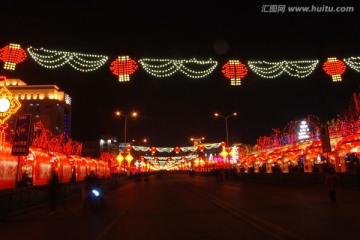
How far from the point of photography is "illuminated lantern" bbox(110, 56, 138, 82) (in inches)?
727

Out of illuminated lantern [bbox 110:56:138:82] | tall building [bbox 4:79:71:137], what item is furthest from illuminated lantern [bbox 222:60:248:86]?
tall building [bbox 4:79:71:137]

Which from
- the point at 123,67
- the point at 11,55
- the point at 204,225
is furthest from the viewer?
the point at 123,67

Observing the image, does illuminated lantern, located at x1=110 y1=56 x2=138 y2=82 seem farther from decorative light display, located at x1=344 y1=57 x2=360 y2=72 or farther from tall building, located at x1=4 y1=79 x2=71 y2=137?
tall building, located at x1=4 y1=79 x2=71 y2=137

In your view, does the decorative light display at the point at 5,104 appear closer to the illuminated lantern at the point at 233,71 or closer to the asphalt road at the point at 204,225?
the asphalt road at the point at 204,225

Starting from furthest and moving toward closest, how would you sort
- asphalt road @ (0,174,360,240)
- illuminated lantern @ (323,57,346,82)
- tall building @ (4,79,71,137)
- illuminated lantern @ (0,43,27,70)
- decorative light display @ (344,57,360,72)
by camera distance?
tall building @ (4,79,71,137) → decorative light display @ (344,57,360,72) → illuminated lantern @ (323,57,346,82) → illuminated lantern @ (0,43,27,70) → asphalt road @ (0,174,360,240)

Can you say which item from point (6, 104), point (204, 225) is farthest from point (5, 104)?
point (204, 225)

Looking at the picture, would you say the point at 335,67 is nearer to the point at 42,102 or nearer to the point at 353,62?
the point at 353,62

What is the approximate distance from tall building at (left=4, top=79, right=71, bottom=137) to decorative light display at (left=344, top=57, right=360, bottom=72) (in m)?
104

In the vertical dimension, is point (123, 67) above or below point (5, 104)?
above

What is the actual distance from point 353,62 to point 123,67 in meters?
13.5

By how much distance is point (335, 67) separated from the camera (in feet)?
64.0

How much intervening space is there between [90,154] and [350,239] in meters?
131

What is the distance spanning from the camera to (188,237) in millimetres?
8867

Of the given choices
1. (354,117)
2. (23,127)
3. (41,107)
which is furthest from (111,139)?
(23,127)
